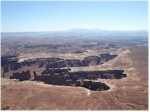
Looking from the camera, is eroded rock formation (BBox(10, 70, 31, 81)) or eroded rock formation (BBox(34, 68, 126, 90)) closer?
eroded rock formation (BBox(34, 68, 126, 90))

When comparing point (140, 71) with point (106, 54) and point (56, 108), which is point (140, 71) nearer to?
point (56, 108)

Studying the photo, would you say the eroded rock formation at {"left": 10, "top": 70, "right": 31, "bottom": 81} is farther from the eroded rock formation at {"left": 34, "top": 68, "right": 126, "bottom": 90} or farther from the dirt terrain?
the dirt terrain

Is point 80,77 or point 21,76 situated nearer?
point 80,77

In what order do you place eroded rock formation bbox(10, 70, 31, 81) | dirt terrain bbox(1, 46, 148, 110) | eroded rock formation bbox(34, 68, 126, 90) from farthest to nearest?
eroded rock formation bbox(10, 70, 31, 81), eroded rock formation bbox(34, 68, 126, 90), dirt terrain bbox(1, 46, 148, 110)

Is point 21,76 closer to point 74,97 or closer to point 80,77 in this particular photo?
point 80,77

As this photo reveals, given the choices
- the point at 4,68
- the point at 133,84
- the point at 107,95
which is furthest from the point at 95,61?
the point at 107,95

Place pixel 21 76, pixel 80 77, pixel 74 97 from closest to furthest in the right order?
1. pixel 74 97
2. pixel 80 77
3. pixel 21 76

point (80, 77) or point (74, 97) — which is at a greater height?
point (74, 97)

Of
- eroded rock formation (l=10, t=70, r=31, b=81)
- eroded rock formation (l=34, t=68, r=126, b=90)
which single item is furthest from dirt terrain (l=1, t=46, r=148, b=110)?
eroded rock formation (l=10, t=70, r=31, b=81)

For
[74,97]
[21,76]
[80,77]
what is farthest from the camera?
[21,76]

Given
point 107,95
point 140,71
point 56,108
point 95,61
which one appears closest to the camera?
point 56,108

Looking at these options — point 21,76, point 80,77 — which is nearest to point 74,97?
point 80,77
